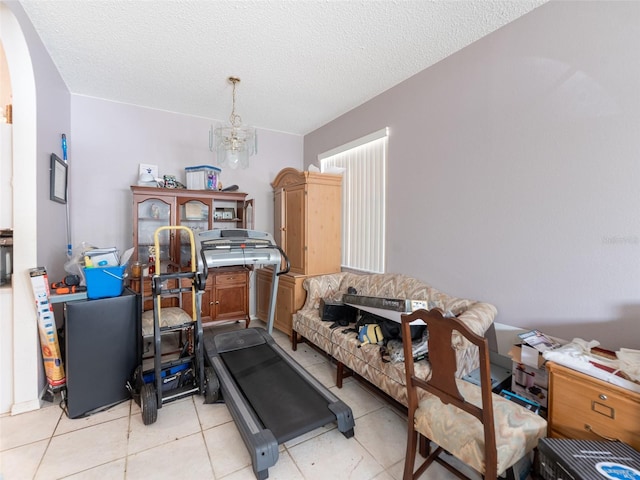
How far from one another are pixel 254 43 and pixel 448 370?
2.91 m

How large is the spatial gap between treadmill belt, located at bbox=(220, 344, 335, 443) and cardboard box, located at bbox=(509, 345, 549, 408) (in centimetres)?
136

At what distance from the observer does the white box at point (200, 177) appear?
397cm

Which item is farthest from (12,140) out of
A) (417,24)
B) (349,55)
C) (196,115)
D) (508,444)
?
(508,444)

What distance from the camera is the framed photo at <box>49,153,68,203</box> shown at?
269 centimetres

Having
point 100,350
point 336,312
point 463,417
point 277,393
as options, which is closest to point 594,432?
point 463,417

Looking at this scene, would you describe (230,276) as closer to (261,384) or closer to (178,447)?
(261,384)

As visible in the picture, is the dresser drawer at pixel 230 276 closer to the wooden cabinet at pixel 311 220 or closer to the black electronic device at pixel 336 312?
the wooden cabinet at pixel 311 220

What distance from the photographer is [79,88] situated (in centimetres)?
338

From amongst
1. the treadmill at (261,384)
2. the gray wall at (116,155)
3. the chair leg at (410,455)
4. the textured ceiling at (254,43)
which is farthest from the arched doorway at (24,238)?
the chair leg at (410,455)

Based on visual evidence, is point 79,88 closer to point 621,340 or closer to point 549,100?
point 549,100

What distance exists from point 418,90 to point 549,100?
4.09 feet

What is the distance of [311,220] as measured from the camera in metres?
3.82

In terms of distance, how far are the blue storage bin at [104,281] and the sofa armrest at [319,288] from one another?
1926 mm

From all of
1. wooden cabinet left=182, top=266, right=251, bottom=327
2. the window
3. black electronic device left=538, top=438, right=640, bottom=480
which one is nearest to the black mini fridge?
wooden cabinet left=182, top=266, right=251, bottom=327
